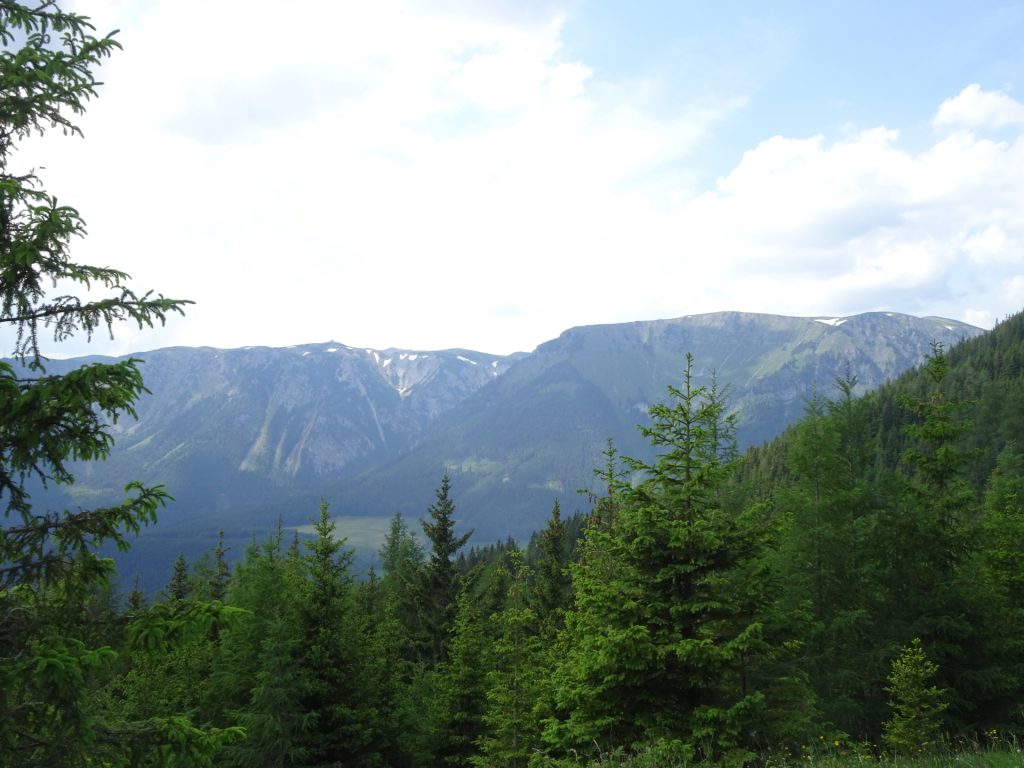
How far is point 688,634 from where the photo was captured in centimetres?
1135

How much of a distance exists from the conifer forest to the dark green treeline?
0.24 feet

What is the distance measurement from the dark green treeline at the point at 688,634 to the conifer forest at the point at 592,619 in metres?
0.07

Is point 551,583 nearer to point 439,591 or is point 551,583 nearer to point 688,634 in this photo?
point 439,591

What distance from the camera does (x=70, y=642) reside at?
646cm

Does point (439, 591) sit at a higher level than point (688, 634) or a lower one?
lower

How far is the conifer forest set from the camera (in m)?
6.74

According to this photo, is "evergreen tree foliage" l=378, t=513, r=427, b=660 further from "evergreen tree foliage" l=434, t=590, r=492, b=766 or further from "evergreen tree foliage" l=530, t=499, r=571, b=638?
"evergreen tree foliage" l=530, t=499, r=571, b=638

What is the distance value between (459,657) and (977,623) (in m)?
17.5

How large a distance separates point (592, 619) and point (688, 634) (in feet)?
5.95

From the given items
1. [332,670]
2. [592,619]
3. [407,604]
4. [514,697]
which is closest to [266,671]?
[332,670]

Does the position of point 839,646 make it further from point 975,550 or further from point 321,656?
point 321,656

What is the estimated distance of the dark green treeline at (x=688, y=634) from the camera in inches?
422

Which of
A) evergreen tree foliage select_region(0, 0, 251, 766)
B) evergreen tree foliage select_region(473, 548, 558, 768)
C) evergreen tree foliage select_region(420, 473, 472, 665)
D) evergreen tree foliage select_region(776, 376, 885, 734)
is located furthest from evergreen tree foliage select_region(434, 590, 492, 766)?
evergreen tree foliage select_region(0, 0, 251, 766)

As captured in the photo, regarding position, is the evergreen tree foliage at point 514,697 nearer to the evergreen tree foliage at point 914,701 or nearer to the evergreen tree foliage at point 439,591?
the evergreen tree foliage at point 914,701
